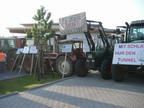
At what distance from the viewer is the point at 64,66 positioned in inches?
385

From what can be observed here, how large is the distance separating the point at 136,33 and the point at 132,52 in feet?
4.82

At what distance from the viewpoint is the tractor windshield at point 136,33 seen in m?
7.70

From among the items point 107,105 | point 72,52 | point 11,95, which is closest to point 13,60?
point 72,52

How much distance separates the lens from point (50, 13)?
16.5 meters

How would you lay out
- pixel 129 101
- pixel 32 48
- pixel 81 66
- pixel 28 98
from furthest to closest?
1. pixel 32 48
2. pixel 81 66
3. pixel 28 98
4. pixel 129 101

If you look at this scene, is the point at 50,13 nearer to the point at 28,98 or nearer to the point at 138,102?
the point at 28,98

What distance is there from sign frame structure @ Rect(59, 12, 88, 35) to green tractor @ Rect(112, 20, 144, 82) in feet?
8.43

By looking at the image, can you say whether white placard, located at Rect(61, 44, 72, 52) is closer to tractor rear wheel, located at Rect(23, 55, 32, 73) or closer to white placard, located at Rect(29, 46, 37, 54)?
white placard, located at Rect(29, 46, 37, 54)

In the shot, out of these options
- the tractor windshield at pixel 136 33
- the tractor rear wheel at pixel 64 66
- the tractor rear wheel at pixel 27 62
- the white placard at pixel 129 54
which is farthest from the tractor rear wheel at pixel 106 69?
the tractor rear wheel at pixel 27 62

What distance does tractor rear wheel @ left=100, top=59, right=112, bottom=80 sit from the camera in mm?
8059

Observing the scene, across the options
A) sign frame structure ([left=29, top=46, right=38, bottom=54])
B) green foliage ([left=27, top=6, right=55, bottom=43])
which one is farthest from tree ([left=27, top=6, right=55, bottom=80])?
sign frame structure ([left=29, top=46, right=38, bottom=54])

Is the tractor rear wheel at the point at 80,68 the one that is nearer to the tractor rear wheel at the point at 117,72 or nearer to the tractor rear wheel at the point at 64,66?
the tractor rear wheel at the point at 64,66

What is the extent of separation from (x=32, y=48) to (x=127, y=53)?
6.42 metres

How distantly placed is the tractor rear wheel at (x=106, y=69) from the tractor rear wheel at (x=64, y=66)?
2.03 metres
